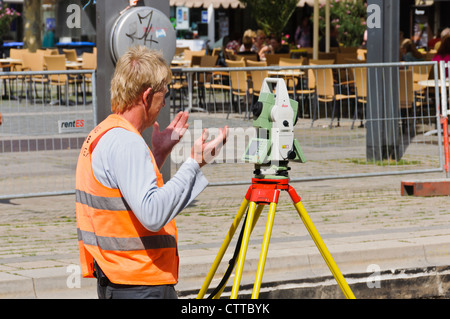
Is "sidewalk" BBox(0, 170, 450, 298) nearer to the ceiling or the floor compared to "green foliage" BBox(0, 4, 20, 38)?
nearer to the floor

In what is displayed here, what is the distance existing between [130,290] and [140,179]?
0.45 metres

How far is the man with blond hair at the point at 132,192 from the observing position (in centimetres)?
347

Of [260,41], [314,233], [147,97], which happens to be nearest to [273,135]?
[314,233]

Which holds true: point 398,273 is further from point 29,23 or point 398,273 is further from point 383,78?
point 29,23

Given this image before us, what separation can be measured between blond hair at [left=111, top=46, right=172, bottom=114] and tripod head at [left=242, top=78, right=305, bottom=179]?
2.73 feet

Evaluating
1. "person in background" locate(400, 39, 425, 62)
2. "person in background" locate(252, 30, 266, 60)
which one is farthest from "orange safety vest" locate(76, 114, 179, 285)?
"person in background" locate(252, 30, 266, 60)

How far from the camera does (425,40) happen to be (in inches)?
1321

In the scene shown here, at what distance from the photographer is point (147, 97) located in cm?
364

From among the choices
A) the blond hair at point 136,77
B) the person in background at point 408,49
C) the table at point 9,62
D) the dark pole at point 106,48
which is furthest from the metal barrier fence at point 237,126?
the table at point 9,62

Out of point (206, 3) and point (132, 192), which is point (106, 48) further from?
point (206, 3)

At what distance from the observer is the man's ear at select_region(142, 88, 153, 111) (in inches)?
143

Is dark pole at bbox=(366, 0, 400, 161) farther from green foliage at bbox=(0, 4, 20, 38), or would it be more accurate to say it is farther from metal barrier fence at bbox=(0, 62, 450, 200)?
green foliage at bbox=(0, 4, 20, 38)

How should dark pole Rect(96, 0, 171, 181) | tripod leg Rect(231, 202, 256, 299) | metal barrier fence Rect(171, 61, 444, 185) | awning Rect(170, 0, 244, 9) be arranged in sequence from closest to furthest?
tripod leg Rect(231, 202, 256, 299)
dark pole Rect(96, 0, 171, 181)
metal barrier fence Rect(171, 61, 444, 185)
awning Rect(170, 0, 244, 9)

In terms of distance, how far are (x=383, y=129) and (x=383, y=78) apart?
70 centimetres
